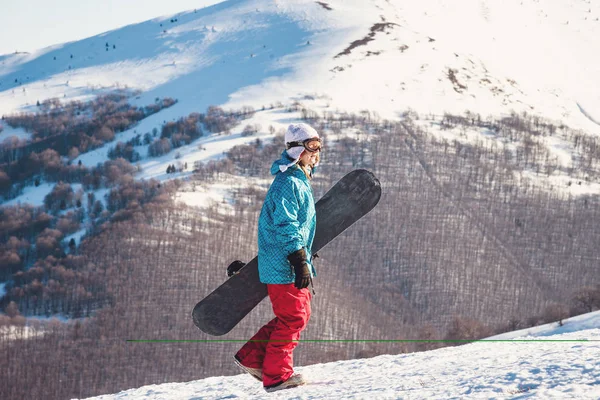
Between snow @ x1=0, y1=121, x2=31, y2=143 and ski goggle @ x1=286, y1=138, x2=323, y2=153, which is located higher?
ski goggle @ x1=286, y1=138, x2=323, y2=153

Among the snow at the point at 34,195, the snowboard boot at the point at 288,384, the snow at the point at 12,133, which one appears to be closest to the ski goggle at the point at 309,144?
the snowboard boot at the point at 288,384

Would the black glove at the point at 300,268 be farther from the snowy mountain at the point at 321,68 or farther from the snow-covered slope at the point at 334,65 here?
the snow-covered slope at the point at 334,65

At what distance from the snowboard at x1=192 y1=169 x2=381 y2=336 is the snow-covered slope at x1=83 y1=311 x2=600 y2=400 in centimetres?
81

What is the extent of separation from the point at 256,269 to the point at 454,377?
7.31 ft

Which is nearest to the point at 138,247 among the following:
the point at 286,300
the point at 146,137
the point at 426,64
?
the point at 146,137

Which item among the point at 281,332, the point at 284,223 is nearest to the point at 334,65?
the point at 281,332

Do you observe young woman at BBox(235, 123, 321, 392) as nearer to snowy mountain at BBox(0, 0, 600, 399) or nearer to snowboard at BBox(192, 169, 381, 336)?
snowboard at BBox(192, 169, 381, 336)

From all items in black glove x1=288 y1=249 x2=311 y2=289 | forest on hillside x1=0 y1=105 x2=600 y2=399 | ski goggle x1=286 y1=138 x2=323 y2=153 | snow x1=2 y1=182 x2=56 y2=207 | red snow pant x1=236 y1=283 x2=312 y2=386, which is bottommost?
forest on hillside x1=0 y1=105 x2=600 y2=399

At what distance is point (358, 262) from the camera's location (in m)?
113

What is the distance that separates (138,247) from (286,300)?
354 feet

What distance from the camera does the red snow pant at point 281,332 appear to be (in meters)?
7.49

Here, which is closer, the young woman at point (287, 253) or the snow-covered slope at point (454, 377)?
the snow-covered slope at point (454, 377)

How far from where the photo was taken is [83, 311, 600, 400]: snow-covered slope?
621cm

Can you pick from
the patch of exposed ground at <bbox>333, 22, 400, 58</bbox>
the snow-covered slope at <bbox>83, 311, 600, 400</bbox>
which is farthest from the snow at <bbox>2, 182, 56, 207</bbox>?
the snow-covered slope at <bbox>83, 311, 600, 400</bbox>
